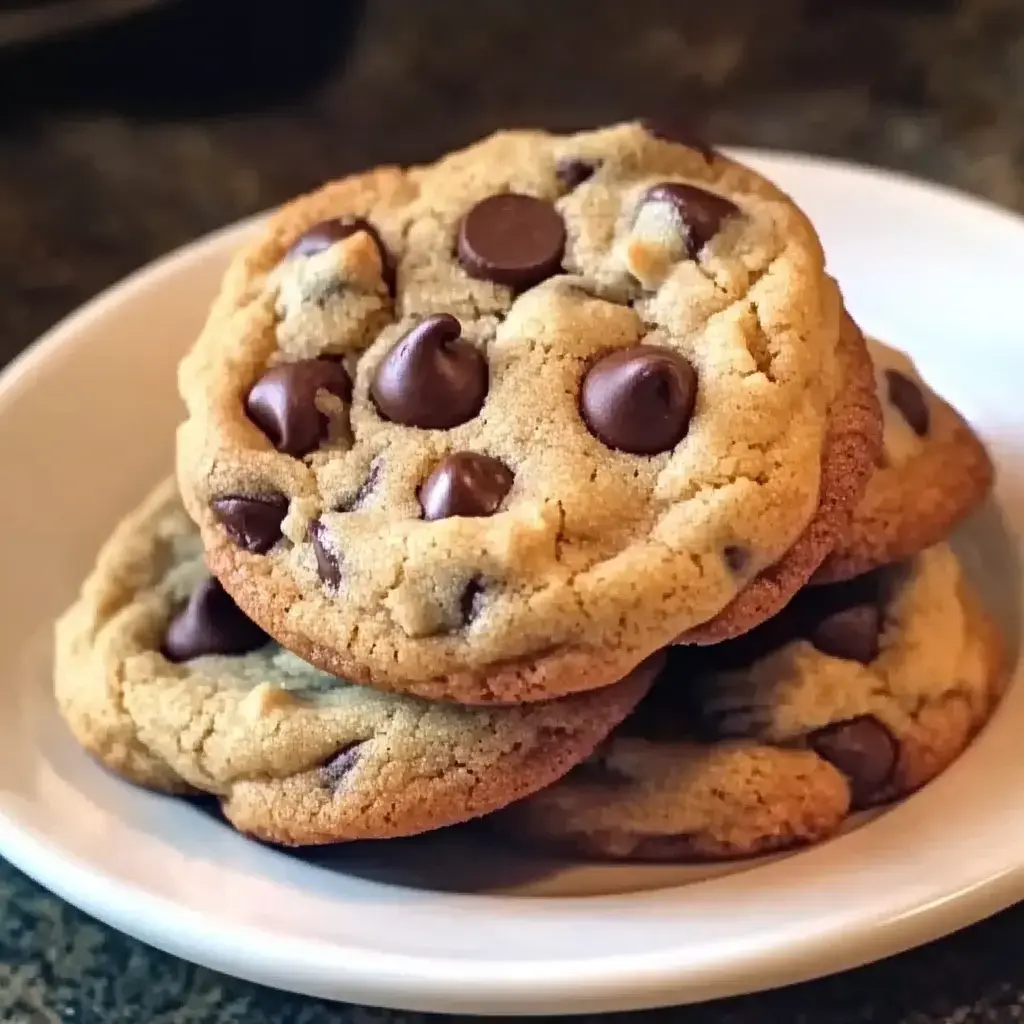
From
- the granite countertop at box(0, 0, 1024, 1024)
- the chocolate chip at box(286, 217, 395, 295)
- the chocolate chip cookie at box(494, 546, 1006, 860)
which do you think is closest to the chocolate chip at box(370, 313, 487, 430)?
the chocolate chip at box(286, 217, 395, 295)

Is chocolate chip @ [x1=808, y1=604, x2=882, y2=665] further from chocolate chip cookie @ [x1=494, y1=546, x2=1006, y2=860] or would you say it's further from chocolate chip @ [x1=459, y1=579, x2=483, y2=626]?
chocolate chip @ [x1=459, y1=579, x2=483, y2=626]

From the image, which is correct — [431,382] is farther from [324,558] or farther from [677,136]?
[677,136]

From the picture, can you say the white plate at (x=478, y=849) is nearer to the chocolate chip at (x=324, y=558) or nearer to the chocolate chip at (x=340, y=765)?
the chocolate chip at (x=340, y=765)

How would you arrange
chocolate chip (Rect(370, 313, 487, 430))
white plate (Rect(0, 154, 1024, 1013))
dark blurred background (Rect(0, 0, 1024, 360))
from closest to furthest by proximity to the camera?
white plate (Rect(0, 154, 1024, 1013)) < chocolate chip (Rect(370, 313, 487, 430)) < dark blurred background (Rect(0, 0, 1024, 360))

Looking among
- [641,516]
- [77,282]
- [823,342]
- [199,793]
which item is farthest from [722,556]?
[77,282]

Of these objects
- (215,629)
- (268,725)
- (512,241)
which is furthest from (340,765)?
(512,241)

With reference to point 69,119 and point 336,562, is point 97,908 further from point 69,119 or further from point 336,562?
point 69,119
